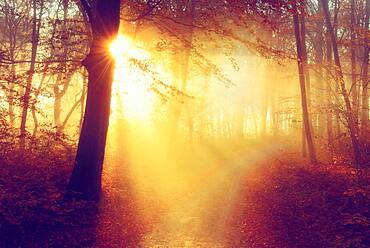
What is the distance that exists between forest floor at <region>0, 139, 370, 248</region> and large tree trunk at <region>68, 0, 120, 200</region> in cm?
80

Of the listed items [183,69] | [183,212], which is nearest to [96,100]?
[183,212]

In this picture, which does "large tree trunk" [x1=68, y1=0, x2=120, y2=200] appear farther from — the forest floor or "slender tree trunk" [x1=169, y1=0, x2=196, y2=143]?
"slender tree trunk" [x1=169, y1=0, x2=196, y2=143]

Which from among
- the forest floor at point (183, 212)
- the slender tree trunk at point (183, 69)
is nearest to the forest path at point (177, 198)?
the forest floor at point (183, 212)

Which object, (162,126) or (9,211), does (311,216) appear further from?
(162,126)

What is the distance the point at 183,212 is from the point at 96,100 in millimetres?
4325

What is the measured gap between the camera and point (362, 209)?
8531 millimetres

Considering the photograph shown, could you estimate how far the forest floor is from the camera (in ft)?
24.8

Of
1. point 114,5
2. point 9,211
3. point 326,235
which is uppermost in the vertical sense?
point 114,5

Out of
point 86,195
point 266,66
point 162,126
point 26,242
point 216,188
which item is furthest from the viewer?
point 266,66

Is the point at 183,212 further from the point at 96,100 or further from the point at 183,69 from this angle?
the point at 183,69

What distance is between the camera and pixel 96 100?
9.82 meters

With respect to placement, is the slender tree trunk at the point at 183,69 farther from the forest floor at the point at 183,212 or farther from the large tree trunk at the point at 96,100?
the large tree trunk at the point at 96,100

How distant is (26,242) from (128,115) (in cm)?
2665

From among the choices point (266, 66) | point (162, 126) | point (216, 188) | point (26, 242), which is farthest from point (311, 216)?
point (266, 66)
